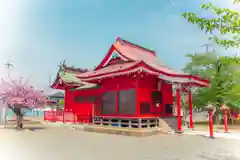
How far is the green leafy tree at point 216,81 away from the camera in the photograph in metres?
19.5

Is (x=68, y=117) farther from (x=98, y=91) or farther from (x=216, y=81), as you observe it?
(x=216, y=81)

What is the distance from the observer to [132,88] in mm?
13898

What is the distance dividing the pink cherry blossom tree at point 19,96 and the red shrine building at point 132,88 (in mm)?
3762

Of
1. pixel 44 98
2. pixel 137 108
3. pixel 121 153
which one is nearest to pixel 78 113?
pixel 44 98

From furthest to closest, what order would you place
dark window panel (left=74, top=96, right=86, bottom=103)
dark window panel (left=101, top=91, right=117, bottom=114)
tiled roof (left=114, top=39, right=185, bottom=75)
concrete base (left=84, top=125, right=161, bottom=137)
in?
dark window panel (left=74, top=96, right=86, bottom=103), tiled roof (left=114, top=39, right=185, bottom=75), dark window panel (left=101, top=91, right=117, bottom=114), concrete base (left=84, top=125, right=161, bottom=137)

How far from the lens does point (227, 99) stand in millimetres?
19766

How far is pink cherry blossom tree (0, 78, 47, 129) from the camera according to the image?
527 inches

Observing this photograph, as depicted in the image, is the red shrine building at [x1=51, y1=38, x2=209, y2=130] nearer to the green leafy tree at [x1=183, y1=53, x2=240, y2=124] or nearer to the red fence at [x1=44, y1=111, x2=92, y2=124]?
the red fence at [x1=44, y1=111, x2=92, y2=124]

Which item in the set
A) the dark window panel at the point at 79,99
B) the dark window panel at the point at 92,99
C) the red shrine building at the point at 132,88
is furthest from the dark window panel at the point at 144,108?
the dark window panel at the point at 79,99

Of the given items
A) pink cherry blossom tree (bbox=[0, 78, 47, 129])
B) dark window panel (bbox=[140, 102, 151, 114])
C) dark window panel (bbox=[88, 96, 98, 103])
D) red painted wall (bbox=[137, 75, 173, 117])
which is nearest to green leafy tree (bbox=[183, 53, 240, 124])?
red painted wall (bbox=[137, 75, 173, 117])

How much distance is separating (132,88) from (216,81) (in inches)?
410

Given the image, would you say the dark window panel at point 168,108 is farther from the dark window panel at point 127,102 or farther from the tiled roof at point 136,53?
the dark window panel at point 127,102

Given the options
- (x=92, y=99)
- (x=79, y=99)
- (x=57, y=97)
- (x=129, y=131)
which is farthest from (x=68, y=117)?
(x=57, y=97)

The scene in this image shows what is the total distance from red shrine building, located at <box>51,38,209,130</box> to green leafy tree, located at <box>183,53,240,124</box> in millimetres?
5293
